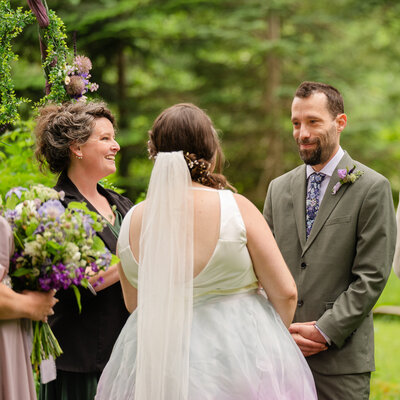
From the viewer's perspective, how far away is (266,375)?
2545 mm

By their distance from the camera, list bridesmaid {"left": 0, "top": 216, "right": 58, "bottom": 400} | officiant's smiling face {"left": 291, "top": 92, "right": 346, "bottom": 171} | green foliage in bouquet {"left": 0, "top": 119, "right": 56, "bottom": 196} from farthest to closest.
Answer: green foliage in bouquet {"left": 0, "top": 119, "right": 56, "bottom": 196}, officiant's smiling face {"left": 291, "top": 92, "right": 346, "bottom": 171}, bridesmaid {"left": 0, "top": 216, "right": 58, "bottom": 400}

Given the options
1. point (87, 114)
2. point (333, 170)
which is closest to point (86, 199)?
point (87, 114)

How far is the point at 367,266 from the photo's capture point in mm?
3176

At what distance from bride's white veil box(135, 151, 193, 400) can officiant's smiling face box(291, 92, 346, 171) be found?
1.10 meters

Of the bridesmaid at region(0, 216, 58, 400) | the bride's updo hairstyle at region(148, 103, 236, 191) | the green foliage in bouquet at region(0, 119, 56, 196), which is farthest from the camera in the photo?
the green foliage in bouquet at region(0, 119, 56, 196)

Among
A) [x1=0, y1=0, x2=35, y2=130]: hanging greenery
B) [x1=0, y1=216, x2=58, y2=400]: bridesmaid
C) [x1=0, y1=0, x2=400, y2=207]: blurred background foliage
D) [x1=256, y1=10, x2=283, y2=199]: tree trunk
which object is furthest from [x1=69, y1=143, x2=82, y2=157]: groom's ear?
[x1=256, y1=10, x2=283, y2=199]: tree trunk

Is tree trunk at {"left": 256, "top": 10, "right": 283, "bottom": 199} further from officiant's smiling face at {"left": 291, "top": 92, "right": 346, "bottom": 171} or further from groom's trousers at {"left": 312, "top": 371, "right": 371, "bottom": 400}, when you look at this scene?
groom's trousers at {"left": 312, "top": 371, "right": 371, "bottom": 400}

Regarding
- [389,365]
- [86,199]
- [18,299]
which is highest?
[86,199]

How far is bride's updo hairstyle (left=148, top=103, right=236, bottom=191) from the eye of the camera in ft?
8.46

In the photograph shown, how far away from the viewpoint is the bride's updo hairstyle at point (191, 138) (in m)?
2.58

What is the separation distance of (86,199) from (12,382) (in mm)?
1202

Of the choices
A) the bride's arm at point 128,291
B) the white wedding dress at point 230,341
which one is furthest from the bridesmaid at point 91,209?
the white wedding dress at point 230,341

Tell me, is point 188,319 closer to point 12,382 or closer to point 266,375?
point 266,375

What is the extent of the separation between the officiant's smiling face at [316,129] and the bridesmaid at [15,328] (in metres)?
1.70
